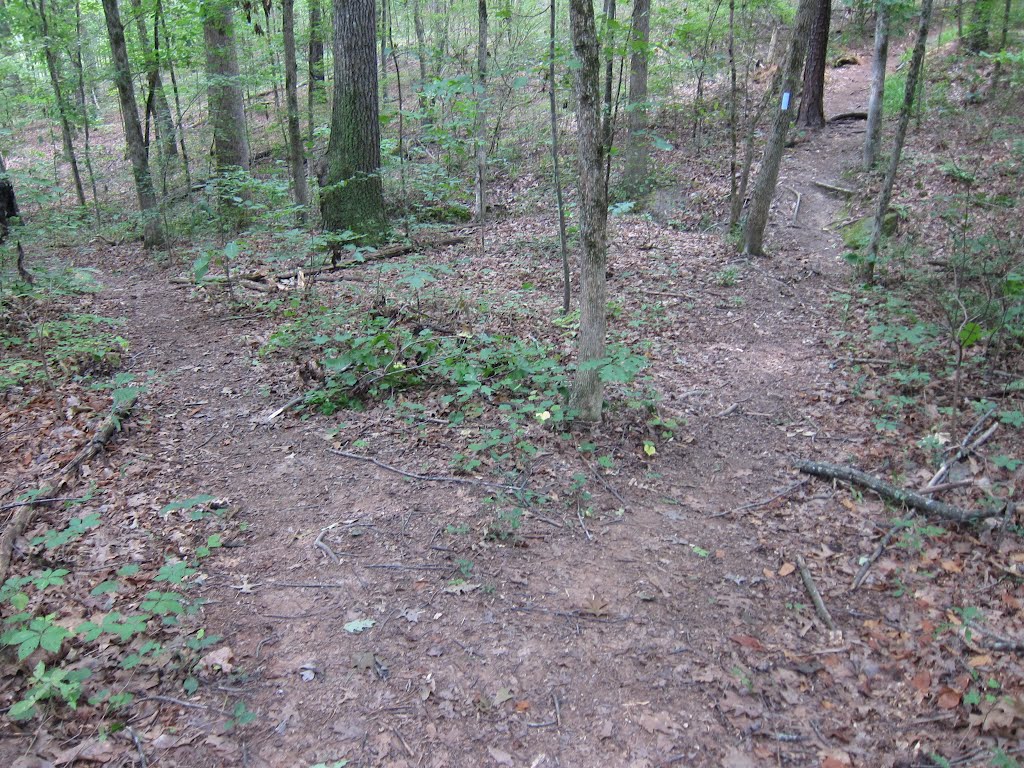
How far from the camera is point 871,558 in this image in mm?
3943

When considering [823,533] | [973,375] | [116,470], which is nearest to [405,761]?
[823,533]

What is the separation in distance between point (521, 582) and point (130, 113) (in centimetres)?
1221

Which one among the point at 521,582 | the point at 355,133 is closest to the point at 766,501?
the point at 521,582

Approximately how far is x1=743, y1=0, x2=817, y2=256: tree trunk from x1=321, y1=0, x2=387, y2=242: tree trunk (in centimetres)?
625

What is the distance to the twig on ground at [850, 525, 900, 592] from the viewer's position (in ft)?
12.4

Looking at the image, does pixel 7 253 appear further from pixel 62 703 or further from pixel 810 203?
pixel 810 203

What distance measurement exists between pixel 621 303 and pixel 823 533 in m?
4.94

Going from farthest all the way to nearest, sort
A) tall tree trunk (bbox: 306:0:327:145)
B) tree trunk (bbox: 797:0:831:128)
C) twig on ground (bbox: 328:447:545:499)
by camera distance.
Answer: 1. tree trunk (bbox: 797:0:831:128)
2. tall tree trunk (bbox: 306:0:327:145)
3. twig on ground (bbox: 328:447:545:499)

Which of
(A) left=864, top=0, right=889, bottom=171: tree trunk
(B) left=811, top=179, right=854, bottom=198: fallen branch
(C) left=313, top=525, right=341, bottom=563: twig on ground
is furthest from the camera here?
(B) left=811, top=179, right=854, bottom=198: fallen branch

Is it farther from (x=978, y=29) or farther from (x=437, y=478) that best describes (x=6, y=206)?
Answer: (x=978, y=29)

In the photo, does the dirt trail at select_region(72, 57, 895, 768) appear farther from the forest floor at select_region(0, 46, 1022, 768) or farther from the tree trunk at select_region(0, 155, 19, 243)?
the tree trunk at select_region(0, 155, 19, 243)

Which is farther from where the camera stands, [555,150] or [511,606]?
[555,150]

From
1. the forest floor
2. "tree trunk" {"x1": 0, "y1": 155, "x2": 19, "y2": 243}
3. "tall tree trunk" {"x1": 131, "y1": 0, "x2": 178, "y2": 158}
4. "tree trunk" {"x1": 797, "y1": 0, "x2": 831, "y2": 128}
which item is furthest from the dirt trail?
"tree trunk" {"x1": 797, "y1": 0, "x2": 831, "y2": 128}

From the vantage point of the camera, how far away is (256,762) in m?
2.68
